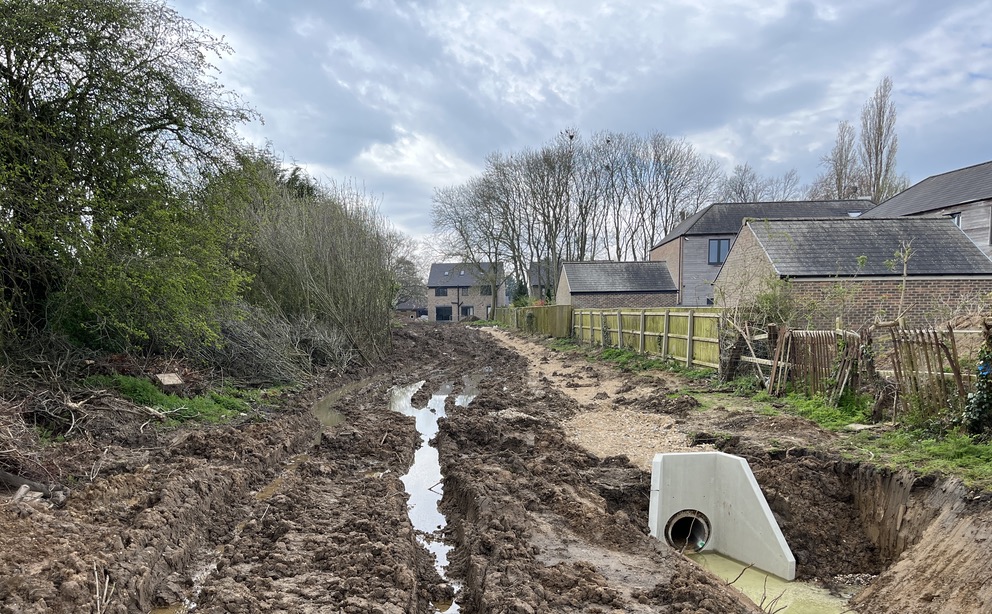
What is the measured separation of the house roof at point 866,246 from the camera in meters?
16.7

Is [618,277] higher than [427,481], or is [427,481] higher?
[618,277]

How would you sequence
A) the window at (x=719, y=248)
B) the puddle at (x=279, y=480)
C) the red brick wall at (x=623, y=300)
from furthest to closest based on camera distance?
the red brick wall at (x=623, y=300)
the window at (x=719, y=248)
the puddle at (x=279, y=480)

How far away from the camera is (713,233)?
34.8 m

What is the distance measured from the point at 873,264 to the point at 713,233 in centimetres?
1821

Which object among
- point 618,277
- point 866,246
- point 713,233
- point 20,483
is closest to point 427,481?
point 20,483

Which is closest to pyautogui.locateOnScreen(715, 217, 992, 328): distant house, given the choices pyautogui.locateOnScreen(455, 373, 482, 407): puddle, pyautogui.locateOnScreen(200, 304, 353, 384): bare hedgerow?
pyautogui.locateOnScreen(455, 373, 482, 407): puddle

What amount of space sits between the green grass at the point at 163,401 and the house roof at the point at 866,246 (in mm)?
14675

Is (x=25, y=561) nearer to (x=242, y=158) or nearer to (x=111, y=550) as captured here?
(x=111, y=550)

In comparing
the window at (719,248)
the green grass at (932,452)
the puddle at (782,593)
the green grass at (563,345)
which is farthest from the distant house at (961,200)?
the puddle at (782,593)

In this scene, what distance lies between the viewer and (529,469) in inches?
293

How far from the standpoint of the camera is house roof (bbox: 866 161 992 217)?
25.1 m

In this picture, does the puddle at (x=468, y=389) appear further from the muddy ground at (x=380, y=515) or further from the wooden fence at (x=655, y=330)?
the wooden fence at (x=655, y=330)

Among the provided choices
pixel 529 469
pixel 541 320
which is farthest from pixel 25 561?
pixel 541 320

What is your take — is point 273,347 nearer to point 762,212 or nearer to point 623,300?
point 623,300
